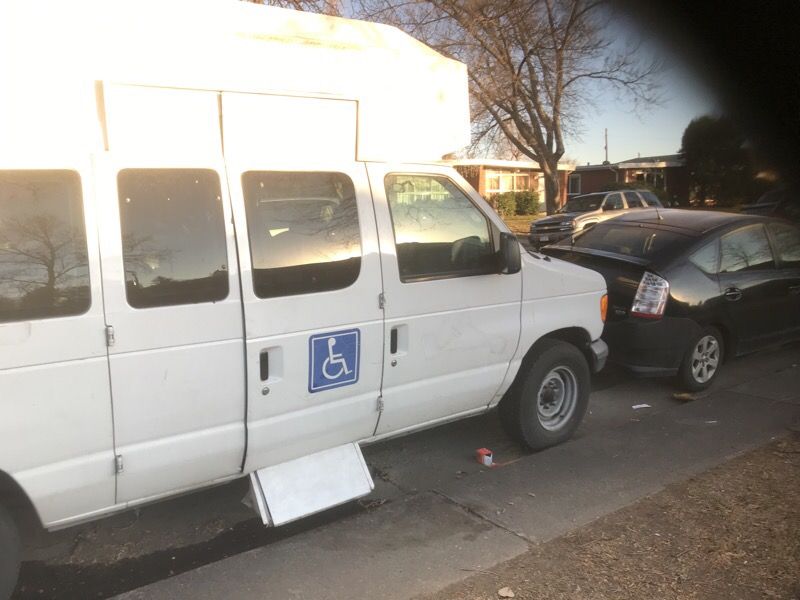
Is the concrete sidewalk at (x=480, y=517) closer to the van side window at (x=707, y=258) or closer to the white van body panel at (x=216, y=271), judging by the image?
the white van body panel at (x=216, y=271)

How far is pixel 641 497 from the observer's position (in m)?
4.07

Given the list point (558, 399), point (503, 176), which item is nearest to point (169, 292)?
point (558, 399)

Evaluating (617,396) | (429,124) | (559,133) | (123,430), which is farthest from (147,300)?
(559,133)

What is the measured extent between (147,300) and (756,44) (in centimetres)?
258

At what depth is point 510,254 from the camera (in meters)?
4.12

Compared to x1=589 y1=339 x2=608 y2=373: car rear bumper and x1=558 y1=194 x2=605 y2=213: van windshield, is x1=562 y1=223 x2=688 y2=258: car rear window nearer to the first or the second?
x1=589 y1=339 x2=608 y2=373: car rear bumper

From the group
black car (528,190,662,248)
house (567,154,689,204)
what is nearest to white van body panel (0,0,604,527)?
black car (528,190,662,248)

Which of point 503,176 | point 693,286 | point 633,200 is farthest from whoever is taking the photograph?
point 503,176

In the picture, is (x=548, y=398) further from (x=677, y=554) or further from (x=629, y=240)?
(x=629, y=240)

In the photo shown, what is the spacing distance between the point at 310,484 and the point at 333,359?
2.27 feet

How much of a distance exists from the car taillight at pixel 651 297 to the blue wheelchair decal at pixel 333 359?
319cm

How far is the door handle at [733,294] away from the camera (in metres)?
6.21

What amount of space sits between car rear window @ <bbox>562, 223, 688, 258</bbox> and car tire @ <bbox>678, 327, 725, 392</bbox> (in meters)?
0.84

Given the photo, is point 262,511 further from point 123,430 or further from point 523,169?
point 523,169
